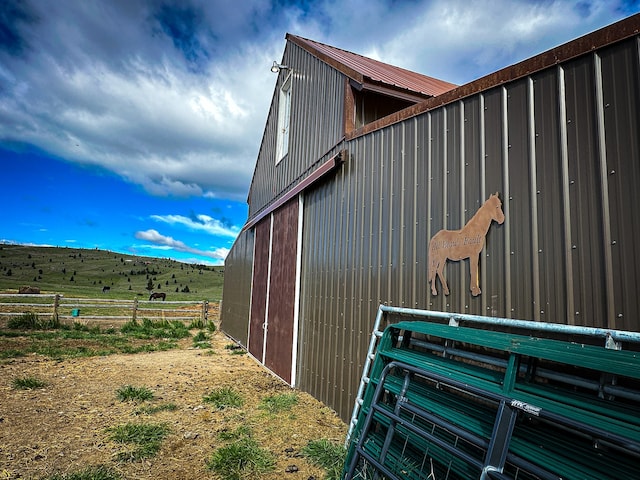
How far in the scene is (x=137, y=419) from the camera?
461 cm

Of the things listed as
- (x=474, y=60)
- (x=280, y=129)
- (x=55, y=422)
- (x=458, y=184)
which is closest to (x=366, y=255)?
(x=458, y=184)

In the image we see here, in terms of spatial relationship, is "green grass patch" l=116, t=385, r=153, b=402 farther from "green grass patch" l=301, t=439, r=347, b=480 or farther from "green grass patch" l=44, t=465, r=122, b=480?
"green grass patch" l=301, t=439, r=347, b=480

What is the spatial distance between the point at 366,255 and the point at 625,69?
2.99 metres

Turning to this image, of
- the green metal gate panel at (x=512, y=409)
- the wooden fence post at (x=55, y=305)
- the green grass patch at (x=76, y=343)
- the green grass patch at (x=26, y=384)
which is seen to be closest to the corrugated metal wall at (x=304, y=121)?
the green metal gate panel at (x=512, y=409)

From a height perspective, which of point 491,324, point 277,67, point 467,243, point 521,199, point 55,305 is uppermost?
point 277,67

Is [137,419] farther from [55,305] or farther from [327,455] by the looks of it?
[55,305]

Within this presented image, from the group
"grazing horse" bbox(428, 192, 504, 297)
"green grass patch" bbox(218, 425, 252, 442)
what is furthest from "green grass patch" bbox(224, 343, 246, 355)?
"grazing horse" bbox(428, 192, 504, 297)

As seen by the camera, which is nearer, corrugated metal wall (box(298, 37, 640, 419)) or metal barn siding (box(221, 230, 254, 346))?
corrugated metal wall (box(298, 37, 640, 419))

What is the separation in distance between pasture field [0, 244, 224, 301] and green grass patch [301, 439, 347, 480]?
4356cm

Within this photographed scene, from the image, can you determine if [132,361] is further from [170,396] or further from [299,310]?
[299,310]

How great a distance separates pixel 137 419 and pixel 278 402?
1866mm

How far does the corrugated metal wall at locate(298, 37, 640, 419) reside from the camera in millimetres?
2205

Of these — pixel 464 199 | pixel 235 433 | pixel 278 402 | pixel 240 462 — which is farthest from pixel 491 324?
pixel 278 402

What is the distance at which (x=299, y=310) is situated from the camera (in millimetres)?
6430
